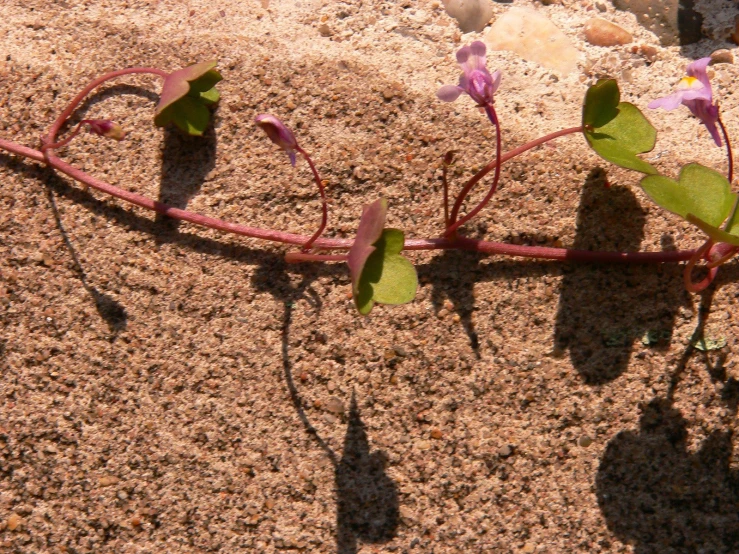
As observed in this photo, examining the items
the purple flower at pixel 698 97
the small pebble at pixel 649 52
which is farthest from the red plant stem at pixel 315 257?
the small pebble at pixel 649 52

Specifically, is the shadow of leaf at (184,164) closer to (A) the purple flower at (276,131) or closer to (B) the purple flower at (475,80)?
(A) the purple flower at (276,131)

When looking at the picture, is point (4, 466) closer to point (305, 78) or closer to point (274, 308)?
point (274, 308)

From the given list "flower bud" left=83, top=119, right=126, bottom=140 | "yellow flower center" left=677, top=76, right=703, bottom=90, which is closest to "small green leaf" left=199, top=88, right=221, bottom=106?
"flower bud" left=83, top=119, right=126, bottom=140

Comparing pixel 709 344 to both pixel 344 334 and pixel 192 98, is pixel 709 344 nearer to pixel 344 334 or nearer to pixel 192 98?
pixel 344 334

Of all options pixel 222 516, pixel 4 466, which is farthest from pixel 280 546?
pixel 4 466

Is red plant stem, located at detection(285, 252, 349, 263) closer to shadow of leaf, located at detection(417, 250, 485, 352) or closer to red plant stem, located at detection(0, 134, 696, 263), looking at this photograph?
red plant stem, located at detection(0, 134, 696, 263)

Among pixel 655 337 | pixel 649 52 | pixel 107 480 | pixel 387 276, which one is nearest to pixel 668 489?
pixel 655 337
